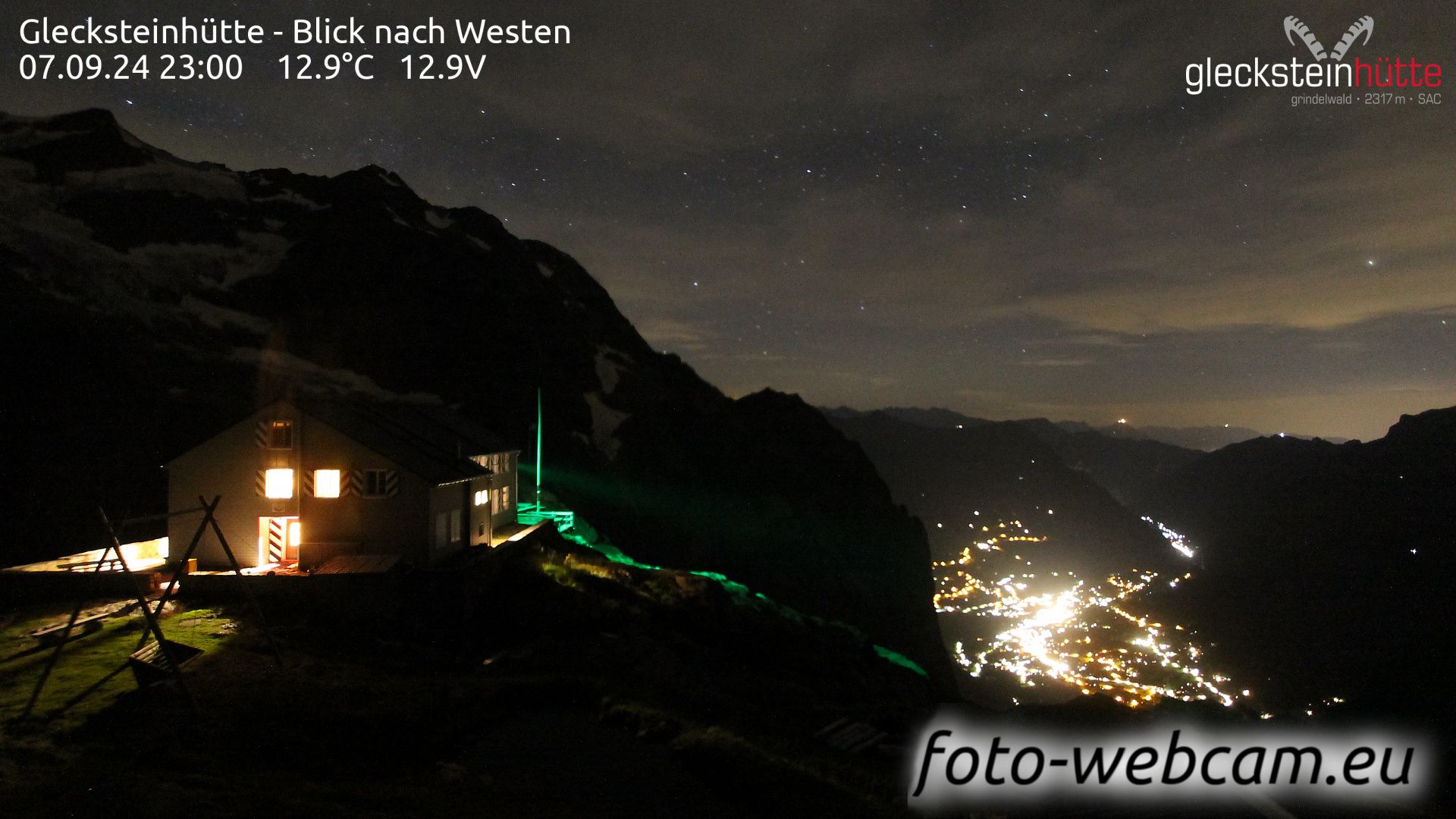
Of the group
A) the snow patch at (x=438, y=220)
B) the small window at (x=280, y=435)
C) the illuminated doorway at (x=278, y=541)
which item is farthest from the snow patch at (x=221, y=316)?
the illuminated doorway at (x=278, y=541)

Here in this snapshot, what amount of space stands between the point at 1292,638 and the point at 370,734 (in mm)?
186651

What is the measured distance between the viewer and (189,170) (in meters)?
114

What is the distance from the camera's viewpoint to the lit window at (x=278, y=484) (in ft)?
91.7

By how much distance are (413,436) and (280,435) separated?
5.39m

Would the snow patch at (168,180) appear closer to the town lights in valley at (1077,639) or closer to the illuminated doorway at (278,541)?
the illuminated doorway at (278,541)

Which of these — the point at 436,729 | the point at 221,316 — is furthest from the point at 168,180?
the point at 436,729

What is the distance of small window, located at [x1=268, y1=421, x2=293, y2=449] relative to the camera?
28.0 m

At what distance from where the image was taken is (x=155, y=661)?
15.9 m

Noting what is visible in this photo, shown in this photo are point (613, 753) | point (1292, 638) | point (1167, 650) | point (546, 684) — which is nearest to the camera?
point (613, 753)

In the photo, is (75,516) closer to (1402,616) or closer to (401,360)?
(401,360)

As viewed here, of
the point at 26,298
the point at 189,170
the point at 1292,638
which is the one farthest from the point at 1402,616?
the point at 189,170

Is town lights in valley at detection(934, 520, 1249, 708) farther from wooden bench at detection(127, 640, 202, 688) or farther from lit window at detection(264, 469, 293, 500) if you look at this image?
wooden bench at detection(127, 640, 202, 688)

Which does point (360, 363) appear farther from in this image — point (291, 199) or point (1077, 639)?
point (1077, 639)

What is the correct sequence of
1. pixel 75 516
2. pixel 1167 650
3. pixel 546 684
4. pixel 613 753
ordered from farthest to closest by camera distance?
pixel 1167 650
pixel 75 516
pixel 546 684
pixel 613 753
